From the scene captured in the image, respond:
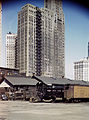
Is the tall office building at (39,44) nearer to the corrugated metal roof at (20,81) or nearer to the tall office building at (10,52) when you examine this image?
the tall office building at (10,52)

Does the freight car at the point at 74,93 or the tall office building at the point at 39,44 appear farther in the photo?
the tall office building at the point at 39,44

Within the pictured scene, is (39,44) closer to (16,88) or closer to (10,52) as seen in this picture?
(10,52)

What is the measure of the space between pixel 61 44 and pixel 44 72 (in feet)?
84.7

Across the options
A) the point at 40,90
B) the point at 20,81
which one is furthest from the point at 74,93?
the point at 20,81

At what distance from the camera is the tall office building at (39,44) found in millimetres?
111812

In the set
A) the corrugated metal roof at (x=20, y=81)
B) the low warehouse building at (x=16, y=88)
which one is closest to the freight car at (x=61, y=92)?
the low warehouse building at (x=16, y=88)

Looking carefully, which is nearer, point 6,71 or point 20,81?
point 20,81

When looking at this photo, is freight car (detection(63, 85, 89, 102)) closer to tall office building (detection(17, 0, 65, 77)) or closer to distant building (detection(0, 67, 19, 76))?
distant building (detection(0, 67, 19, 76))

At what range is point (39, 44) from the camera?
11762 cm

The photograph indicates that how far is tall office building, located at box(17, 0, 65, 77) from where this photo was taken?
111812mm

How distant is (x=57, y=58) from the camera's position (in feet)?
411

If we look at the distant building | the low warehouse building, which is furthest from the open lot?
the distant building

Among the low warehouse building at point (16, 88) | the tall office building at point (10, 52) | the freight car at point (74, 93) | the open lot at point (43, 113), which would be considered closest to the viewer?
the open lot at point (43, 113)

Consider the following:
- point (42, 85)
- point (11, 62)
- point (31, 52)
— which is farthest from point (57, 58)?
point (42, 85)
